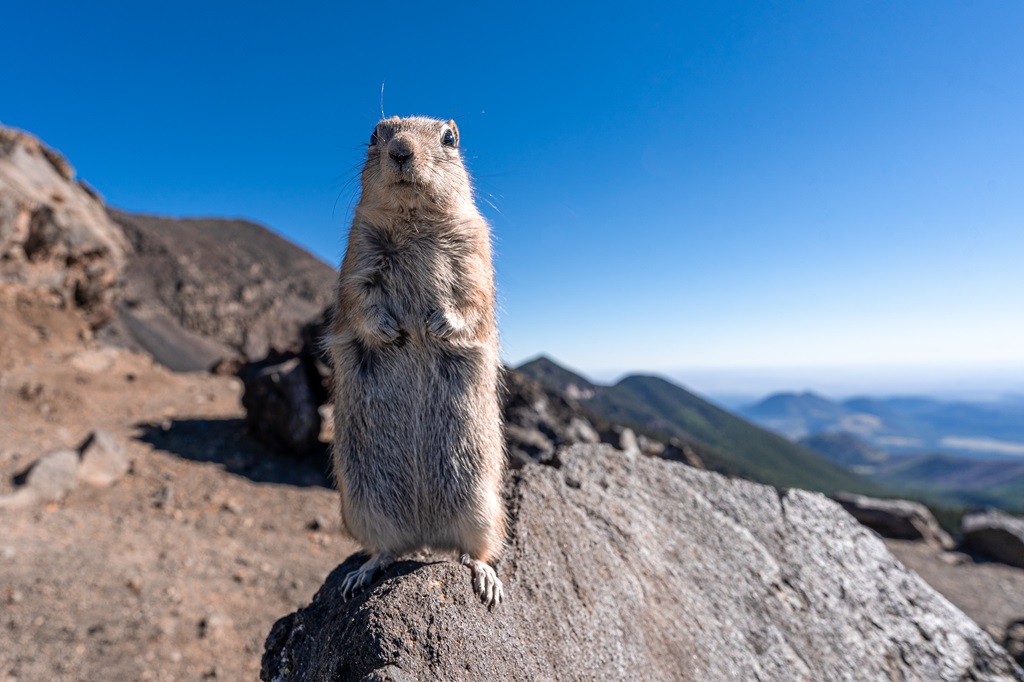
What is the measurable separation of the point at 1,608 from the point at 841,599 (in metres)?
10.6

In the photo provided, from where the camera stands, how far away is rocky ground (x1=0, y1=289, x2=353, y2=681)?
674 cm

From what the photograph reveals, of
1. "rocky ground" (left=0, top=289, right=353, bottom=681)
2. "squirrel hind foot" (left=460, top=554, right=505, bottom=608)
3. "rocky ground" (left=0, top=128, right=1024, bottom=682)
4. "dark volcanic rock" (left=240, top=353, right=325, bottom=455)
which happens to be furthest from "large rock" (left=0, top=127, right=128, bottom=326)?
A: "squirrel hind foot" (left=460, top=554, right=505, bottom=608)

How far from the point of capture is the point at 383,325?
375 centimetres

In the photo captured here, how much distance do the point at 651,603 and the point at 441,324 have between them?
9.68ft

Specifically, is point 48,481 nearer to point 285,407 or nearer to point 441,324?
point 285,407

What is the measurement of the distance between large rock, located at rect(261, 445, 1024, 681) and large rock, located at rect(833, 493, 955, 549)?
44.3ft

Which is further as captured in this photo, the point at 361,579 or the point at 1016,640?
the point at 1016,640

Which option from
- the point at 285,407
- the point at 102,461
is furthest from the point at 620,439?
the point at 102,461

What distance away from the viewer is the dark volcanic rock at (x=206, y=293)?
3020cm

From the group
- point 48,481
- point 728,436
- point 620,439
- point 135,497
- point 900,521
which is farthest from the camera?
point 728,436

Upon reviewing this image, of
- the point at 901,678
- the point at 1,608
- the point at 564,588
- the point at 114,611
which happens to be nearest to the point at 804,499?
the point at 901,678

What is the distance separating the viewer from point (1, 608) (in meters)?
6.77

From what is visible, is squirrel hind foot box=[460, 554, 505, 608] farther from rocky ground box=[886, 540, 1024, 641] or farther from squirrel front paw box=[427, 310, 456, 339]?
rocky ground box=[886, 540, 1024, 641]

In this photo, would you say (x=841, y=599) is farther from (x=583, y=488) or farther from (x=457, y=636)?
(x=457, y=636)
